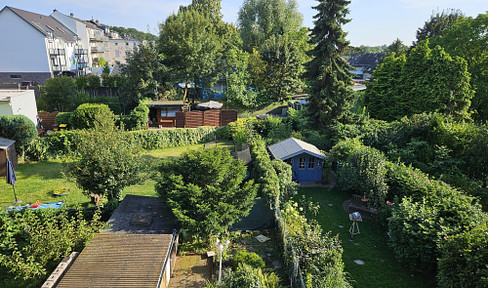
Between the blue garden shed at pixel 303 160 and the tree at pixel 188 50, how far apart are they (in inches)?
740

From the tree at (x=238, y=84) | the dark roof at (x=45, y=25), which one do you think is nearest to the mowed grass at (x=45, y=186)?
the tree at (x=238, y=84)

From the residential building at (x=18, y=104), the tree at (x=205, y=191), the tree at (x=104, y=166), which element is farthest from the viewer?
the residential building at (x=18, y=104)

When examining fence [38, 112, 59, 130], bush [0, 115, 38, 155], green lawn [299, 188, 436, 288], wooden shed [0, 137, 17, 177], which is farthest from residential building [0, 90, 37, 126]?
green lawn [299, 188, 436, 288]

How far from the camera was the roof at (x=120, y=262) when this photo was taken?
7.74 meters

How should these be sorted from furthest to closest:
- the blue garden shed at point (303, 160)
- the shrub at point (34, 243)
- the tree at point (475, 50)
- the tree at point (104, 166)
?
the tree at point (475, 50) < the blue garden shed at point (303, 160) < the tree at point (104, 166) < the shrub at point (34, 243)

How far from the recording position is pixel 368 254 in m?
12.2

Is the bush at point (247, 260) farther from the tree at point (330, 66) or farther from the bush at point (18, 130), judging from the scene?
the bush at point (18, 130)

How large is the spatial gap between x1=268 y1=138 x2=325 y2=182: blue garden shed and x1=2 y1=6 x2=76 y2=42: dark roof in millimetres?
44106

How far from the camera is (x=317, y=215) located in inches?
599

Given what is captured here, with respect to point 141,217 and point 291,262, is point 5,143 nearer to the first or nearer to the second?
point 141,217

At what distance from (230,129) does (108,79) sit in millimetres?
19392

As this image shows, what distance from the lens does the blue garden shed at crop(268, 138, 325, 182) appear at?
1889cm

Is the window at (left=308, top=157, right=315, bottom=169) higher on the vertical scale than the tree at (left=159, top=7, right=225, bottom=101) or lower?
lower

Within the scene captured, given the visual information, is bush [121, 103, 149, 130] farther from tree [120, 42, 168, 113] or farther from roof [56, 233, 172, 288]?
roof [56, 233, 172, 288]
